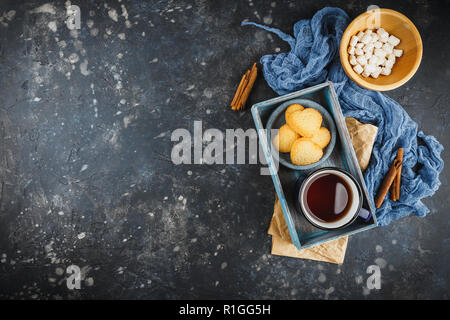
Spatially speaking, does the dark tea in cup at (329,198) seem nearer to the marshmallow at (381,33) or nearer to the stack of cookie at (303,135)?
the stack of cookie at (303,135)

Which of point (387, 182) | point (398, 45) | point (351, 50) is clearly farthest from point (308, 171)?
point (398, 45)

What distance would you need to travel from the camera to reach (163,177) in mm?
998

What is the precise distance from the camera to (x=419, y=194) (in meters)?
0.92

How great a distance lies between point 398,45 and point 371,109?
7.8 inches

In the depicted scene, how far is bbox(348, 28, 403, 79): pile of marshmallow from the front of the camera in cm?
87

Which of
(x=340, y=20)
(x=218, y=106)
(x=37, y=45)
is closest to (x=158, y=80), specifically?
(x=218, y=106)

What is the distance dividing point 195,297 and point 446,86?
1075 millimetres

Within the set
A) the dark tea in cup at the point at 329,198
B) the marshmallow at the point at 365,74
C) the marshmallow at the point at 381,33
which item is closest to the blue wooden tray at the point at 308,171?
the dark tea in cup at the point at 329,198

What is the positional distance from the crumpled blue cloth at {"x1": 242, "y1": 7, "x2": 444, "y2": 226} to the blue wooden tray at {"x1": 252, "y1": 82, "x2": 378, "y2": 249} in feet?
0.36

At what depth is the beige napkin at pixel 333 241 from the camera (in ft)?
2.94

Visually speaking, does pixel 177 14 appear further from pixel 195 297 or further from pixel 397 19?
pixel 195 297

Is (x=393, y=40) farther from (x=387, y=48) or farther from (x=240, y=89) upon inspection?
(x=240, y=89)

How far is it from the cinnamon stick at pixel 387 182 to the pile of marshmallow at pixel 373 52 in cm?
27

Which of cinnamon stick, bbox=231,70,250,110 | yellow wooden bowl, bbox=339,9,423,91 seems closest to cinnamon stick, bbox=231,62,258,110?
cinnamon stick, bbox=231,70,250,110
